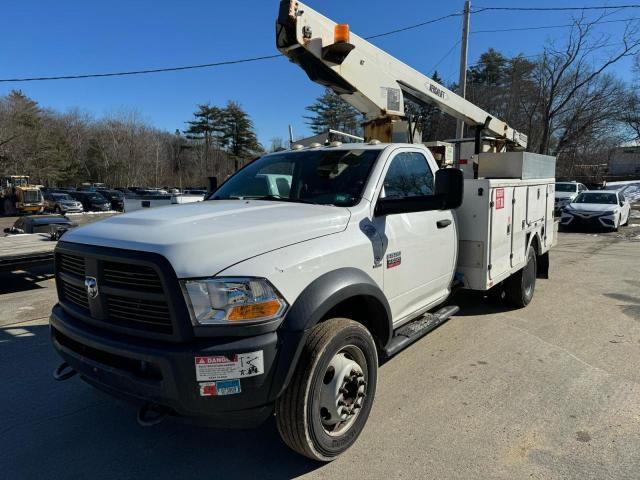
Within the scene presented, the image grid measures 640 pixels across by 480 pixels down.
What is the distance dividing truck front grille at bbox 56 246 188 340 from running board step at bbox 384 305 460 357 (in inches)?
64.7

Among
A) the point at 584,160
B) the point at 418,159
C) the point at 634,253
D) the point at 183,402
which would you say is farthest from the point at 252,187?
the point at 584,160

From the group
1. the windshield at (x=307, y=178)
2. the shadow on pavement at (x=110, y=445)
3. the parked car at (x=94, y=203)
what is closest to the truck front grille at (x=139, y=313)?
the shadow on pavement at (x=110, y=445)

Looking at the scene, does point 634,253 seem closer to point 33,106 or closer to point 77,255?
point 77,255

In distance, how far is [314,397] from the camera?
8.22ft

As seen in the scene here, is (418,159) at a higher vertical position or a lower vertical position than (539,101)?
lower

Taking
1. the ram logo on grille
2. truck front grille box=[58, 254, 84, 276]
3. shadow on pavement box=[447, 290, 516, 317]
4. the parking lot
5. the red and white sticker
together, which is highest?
the red and white sticker

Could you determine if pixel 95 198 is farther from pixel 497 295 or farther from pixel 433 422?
pixel 433 422

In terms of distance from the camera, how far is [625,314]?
5.91 m

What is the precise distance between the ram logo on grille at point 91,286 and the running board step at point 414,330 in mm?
1941

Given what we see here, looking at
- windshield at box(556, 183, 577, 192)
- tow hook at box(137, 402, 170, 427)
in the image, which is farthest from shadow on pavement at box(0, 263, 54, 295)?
windshield at box(556, 183, 577, 192)

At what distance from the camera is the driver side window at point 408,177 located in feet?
11.8

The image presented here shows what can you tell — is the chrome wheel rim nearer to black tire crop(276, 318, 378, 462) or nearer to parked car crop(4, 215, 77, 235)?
black tire crop(276, 318, 378, 462)

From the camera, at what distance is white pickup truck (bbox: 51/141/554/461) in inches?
88.0

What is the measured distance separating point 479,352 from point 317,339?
2.69m
